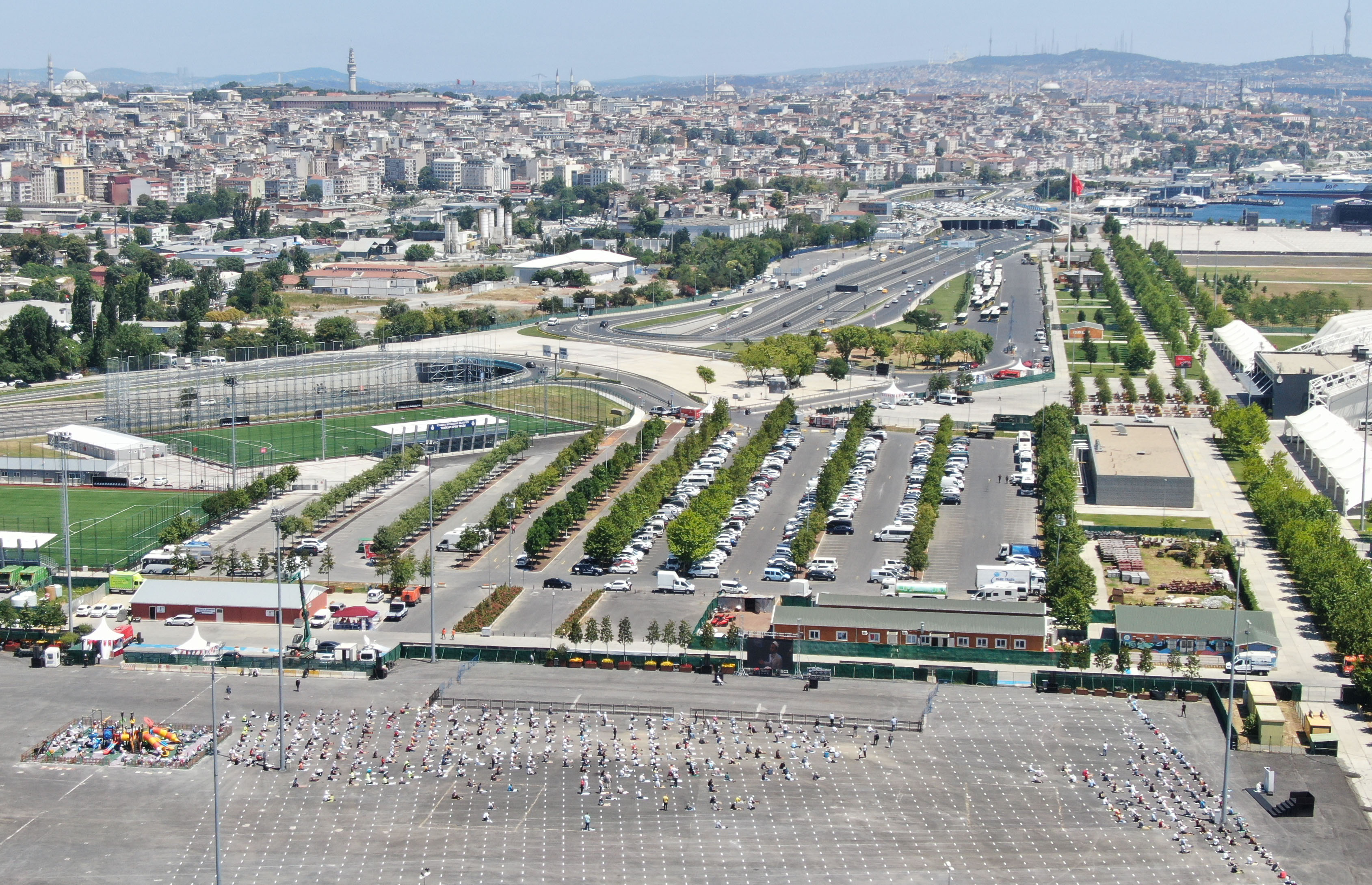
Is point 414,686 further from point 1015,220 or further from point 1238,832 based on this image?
point 1015,220

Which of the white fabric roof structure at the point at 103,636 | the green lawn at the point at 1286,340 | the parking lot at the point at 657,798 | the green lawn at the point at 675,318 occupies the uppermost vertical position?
the green lawn at the point at 675,318

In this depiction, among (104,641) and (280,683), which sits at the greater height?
(280,683)

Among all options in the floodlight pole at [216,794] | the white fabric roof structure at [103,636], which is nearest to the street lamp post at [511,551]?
the white fabric roof structure at [103,636]

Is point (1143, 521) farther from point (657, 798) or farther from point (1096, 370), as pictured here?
point (1096, 370)

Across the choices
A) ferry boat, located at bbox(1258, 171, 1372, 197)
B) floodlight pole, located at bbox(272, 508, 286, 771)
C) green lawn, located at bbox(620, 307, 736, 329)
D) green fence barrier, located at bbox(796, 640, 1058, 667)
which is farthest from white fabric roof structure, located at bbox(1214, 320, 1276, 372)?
ferry boat, located at bbox(1258, 171, 1372, 197)

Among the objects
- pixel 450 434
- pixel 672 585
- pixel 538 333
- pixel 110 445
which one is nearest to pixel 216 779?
pixel 672 585

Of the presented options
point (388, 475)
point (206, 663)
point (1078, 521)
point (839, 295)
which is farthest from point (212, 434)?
point (839, 295)

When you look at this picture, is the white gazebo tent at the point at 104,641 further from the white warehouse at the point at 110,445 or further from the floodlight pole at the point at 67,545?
the white warehouse at the point at 110,445
